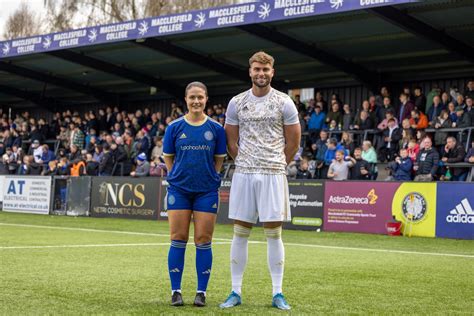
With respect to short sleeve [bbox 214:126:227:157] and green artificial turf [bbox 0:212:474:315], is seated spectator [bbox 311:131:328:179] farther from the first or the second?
short sleeve [bbox 214:126:227:157]

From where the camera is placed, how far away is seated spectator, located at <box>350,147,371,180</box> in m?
21.0

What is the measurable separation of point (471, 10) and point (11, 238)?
1254 centimetres

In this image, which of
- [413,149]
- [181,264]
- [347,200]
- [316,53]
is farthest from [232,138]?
[316,53]

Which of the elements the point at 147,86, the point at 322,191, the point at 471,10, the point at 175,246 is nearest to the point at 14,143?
the point at 147,86

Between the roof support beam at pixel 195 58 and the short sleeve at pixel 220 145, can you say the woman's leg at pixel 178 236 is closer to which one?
the short sleeve at pixel 220 145

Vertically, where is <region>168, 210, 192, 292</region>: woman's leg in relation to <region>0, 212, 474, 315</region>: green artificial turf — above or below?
above

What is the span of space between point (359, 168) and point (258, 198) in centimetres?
1417

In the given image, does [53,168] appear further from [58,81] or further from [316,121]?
[316,121]

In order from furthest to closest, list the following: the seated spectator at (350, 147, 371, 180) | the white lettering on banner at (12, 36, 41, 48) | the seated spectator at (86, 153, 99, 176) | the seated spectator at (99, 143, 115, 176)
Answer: the white lettering on banner at (12, 36, 41, 48) → the seated spectator at (86, 153, 99, 176) → the seated spectator at (99, 143, 115, 176) → the seated spectator at (350, 147, 371, 180)

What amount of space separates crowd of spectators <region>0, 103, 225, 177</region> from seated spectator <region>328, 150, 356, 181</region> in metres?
6.16

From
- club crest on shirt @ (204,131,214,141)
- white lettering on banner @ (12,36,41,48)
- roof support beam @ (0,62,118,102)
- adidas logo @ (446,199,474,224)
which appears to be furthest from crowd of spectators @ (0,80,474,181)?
club crest on shirt @ (204,131,214,141)

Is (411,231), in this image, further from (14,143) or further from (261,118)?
(14,143)

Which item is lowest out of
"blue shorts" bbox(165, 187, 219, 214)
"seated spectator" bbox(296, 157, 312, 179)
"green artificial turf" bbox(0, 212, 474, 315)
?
"green artificial turf" bbox(0, 212, 474, 315)

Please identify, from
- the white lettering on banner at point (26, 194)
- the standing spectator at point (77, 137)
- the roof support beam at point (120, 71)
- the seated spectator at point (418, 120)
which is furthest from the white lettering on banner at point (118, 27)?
the seated spectator at point (418, 120)
